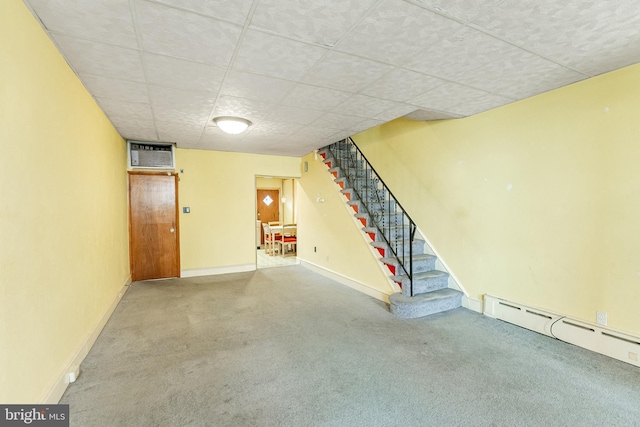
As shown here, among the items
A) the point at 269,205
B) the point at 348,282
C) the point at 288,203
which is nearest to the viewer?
the point at 348,282

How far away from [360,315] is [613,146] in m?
2.98

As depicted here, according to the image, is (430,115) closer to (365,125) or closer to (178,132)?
(365,125)

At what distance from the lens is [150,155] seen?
16.4 ft

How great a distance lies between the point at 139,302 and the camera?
400 cm

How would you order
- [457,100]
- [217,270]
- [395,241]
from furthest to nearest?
1. [217,270]
2. [395,241]
3. [457,100]

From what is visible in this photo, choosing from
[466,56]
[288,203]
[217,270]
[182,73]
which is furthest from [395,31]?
[288,203]

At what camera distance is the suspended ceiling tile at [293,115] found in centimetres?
328

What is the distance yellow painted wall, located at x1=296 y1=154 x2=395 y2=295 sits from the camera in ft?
14.5

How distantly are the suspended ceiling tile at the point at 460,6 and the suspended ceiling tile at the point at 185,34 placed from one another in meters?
1.18

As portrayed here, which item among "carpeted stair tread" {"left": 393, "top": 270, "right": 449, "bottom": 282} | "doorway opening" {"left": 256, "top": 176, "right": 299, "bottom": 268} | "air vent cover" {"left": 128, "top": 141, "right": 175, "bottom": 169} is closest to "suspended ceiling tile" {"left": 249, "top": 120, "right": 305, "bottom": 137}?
"air vent cover" {"left": 128, "top": 141, "right": 175, "bottom": 169}

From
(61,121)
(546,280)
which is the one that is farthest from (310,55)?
(546,280)

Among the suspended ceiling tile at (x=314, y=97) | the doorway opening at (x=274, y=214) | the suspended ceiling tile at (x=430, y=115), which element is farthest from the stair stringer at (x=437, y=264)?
the doorway opening at (x=274, y=214)

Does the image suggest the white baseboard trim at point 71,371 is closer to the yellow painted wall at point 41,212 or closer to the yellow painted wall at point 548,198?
the yellow painted wall at point 41,212

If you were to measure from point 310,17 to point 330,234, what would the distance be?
411 cm
